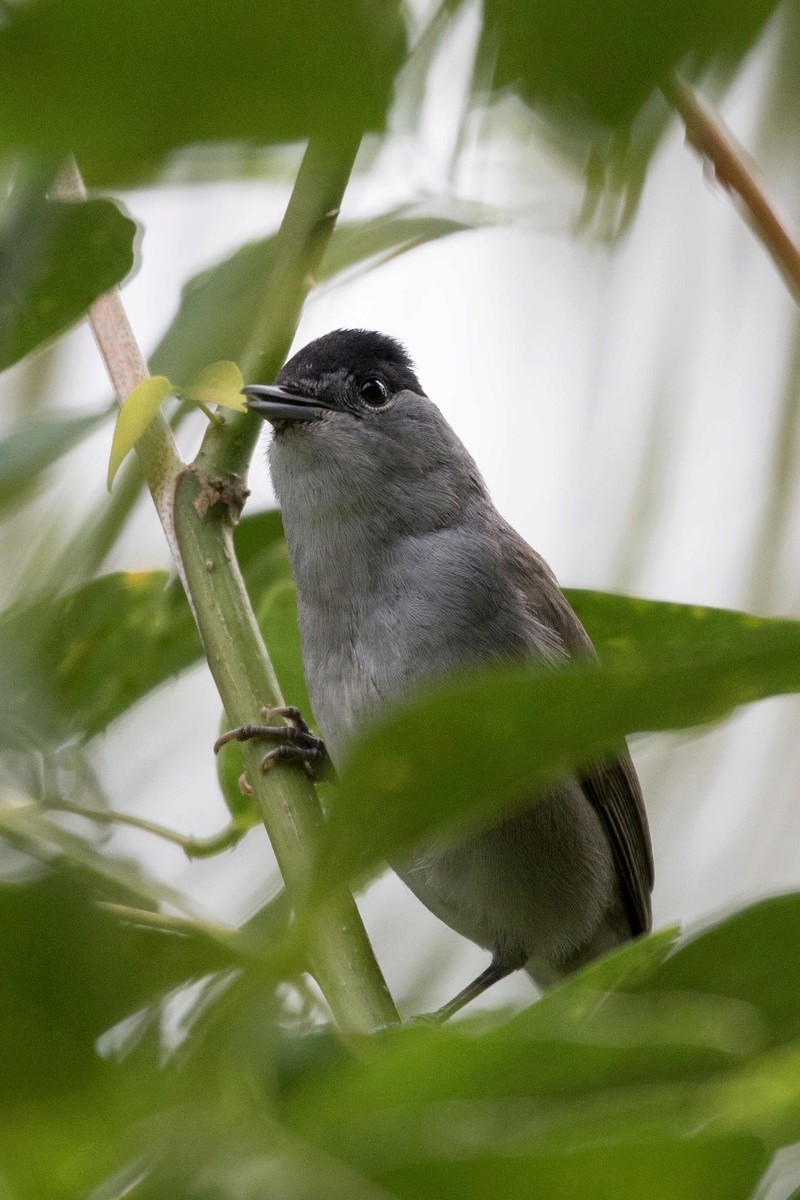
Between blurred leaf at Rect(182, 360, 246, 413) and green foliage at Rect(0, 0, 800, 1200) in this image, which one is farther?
blurred leaf at Rect(182, 360, 246, 413)

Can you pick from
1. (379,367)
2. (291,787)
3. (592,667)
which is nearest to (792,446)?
(379,367)

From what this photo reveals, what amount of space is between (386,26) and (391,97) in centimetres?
2

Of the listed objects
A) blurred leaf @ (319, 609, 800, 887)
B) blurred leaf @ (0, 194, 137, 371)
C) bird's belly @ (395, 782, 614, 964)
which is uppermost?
blurred leaf @ (0, 194, 137, 371)

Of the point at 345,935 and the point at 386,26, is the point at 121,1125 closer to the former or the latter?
the point at 386,26

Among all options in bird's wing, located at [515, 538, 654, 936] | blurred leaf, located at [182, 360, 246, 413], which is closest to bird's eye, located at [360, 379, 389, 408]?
bird's wing, located at [515, 538, 654, 936]

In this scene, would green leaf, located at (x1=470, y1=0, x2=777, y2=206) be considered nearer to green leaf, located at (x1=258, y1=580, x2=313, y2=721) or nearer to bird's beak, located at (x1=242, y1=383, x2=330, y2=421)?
green leaf, located at (x1=258, y1=580, x2=313, y2=721)

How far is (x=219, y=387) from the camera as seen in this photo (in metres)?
1.33

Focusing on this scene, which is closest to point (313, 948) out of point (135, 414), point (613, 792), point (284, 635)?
point (135, 414)

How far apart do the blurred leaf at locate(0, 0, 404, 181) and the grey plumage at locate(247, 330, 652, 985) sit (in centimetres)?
213

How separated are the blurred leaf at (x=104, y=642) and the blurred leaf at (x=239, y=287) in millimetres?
306

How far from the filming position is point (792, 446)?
3475mm

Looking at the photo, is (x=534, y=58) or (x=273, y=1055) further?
(x=273, y=1055)

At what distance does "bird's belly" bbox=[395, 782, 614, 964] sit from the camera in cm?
291

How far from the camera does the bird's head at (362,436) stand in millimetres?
2953
